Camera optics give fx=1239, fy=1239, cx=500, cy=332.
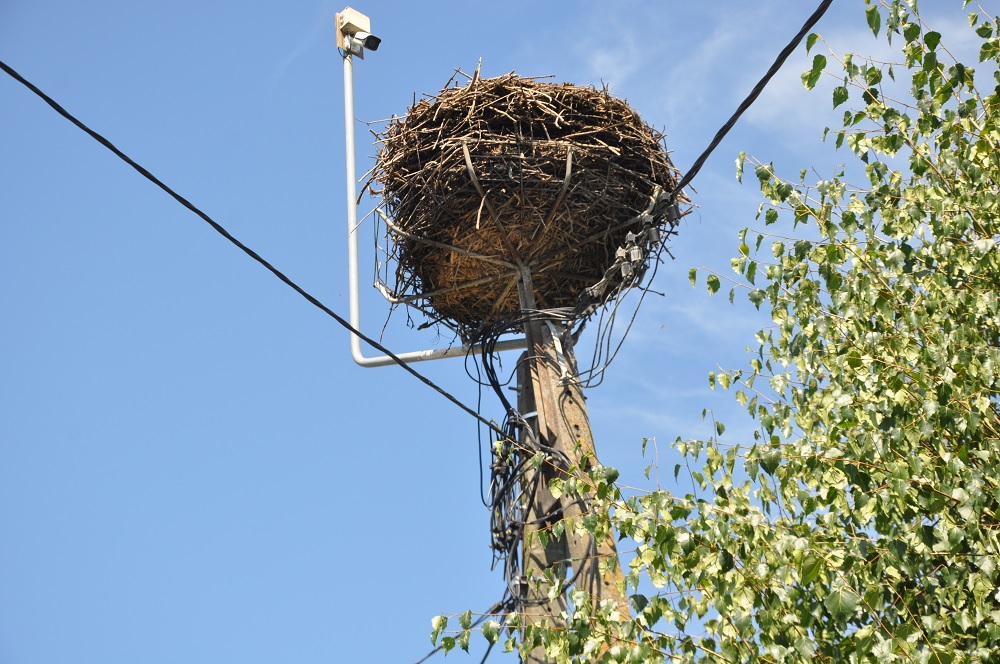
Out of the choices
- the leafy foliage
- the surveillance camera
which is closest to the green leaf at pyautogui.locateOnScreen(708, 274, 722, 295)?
the leafy foliage

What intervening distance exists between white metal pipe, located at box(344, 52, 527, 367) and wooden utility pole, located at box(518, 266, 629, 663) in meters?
0.26

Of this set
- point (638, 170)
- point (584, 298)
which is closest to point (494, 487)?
point (584, 298)

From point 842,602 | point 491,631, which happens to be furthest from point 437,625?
point 842,602

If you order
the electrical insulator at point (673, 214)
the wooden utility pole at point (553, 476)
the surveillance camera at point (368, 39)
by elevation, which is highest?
the surveillance camera at point (368, 39)

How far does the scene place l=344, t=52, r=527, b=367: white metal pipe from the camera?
21.2ft

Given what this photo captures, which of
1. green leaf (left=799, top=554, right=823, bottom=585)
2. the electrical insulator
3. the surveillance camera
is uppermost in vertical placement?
the surveillance camera

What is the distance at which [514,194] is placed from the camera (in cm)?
645

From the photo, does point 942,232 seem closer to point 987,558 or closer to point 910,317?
point 910,317

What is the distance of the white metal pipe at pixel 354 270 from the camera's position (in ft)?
21.2

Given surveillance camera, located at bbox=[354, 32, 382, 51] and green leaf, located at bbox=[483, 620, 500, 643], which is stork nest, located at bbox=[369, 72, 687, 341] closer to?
surveillance camera, located at bbox=[354, 32, 382, 51]

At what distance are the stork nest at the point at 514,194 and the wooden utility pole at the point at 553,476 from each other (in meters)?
0.32

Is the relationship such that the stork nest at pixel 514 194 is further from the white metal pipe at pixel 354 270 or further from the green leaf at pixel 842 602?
the green leaf at pixel 842 602

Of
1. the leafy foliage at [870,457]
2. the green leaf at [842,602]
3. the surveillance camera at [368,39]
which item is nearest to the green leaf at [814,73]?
the leafy foliage at [870,457]

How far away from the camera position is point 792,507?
4.75 meters
